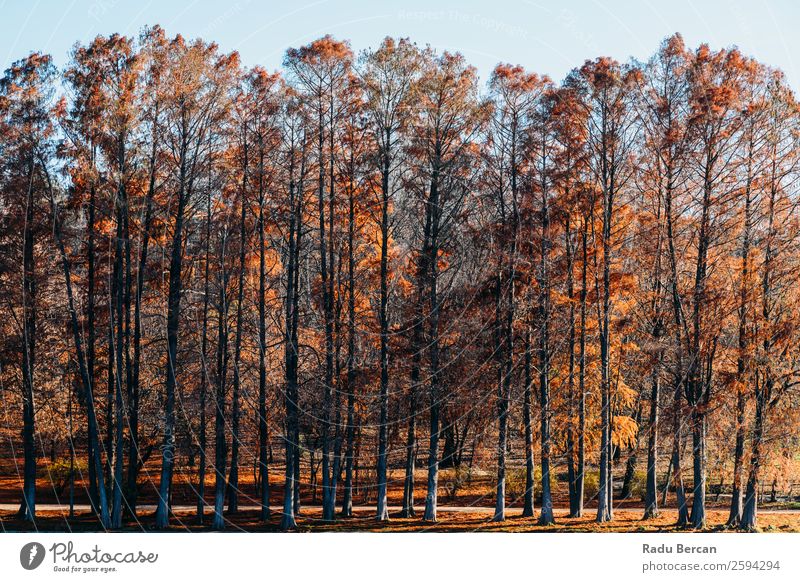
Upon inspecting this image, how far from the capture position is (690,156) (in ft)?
91.0

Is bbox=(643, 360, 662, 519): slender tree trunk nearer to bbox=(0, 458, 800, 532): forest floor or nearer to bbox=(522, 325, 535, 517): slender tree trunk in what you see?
bbox=(0, 458, 800, 532): forest floor

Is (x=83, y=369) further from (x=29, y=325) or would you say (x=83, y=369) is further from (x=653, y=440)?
(x=653, y=440)

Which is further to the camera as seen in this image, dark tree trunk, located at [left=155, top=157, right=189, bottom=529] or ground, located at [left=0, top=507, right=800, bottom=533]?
dark tree trunk, located at [left=155, top=157, right=189, bottom=529]

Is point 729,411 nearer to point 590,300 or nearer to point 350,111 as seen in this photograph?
point 590,300

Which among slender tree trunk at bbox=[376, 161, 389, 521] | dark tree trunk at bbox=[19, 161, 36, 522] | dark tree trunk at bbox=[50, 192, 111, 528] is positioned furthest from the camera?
dark tree trunk at bbox=[19, 161, 36, 522]

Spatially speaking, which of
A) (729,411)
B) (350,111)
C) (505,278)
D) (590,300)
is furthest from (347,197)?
(729,411)

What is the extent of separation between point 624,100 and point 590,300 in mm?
7494
